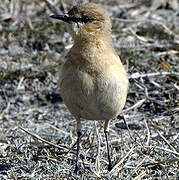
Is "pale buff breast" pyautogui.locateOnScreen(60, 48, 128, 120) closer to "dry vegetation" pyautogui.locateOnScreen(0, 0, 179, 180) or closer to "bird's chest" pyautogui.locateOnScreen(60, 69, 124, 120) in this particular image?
"bird's chest" pyautogui.locateOnScreen(60, 69, 124, 120)

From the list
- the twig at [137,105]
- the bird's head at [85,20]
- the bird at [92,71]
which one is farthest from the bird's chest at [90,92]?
Result: the twig at [137,105]

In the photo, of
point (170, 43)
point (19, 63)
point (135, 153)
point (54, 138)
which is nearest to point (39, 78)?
point (19, 63)

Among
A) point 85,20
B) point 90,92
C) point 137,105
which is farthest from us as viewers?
point 137,105

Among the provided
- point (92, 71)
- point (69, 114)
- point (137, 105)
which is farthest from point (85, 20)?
point (69, 114)

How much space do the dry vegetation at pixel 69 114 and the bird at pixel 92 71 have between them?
11.7 inches

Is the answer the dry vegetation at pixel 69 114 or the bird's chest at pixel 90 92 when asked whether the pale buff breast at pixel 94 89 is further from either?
the dry vegetation at pixel 69 114

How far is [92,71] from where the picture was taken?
3.85m

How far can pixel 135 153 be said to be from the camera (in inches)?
168

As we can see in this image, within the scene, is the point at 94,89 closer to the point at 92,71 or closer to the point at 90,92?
the point at 90,92

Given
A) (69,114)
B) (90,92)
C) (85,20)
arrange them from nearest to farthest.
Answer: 1. (90,92)
2. (85,20)
3. (69,114)

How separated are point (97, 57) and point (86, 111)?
463 millimetres

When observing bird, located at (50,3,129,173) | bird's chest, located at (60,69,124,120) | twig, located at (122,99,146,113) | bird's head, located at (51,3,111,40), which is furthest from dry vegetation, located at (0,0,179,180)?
bird's head, located at (51,3,111,40)

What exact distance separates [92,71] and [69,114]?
194cm

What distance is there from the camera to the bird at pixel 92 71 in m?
3.84
